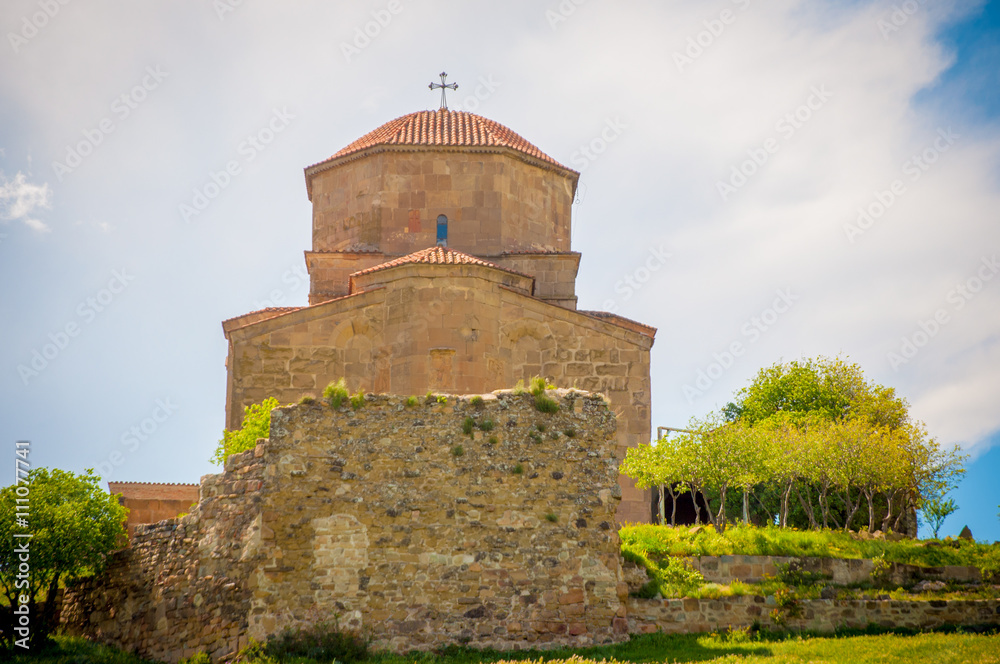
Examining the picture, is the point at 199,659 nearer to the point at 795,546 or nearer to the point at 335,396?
the point at 335,396

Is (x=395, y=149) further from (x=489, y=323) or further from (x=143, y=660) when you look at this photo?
(x=143, y=660)

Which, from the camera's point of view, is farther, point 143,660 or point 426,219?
point 426,219

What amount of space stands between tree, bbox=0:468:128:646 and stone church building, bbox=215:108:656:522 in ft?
14.6

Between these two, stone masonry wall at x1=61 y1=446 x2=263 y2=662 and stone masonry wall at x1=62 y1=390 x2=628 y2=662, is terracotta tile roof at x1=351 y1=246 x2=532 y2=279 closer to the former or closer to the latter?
stone masonry wall at x1=62 y1=390 x2=628 y2=662

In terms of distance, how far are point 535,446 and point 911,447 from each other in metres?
10.3

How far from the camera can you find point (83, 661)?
47.0 ft

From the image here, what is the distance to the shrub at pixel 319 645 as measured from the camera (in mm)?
13719

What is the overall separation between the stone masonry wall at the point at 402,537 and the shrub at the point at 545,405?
4.0 inches

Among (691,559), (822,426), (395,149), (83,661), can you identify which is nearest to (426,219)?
(395,149)

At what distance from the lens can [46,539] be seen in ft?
51.1

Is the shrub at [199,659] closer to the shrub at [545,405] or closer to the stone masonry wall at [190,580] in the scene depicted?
the stone masonry wall at [190,580]

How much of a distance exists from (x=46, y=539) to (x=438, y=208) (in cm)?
1266

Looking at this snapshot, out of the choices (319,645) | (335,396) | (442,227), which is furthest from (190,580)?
(442,227)

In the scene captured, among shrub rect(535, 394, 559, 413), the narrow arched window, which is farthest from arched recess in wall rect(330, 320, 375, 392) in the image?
shrub rect(535, 394, 559, 413)
